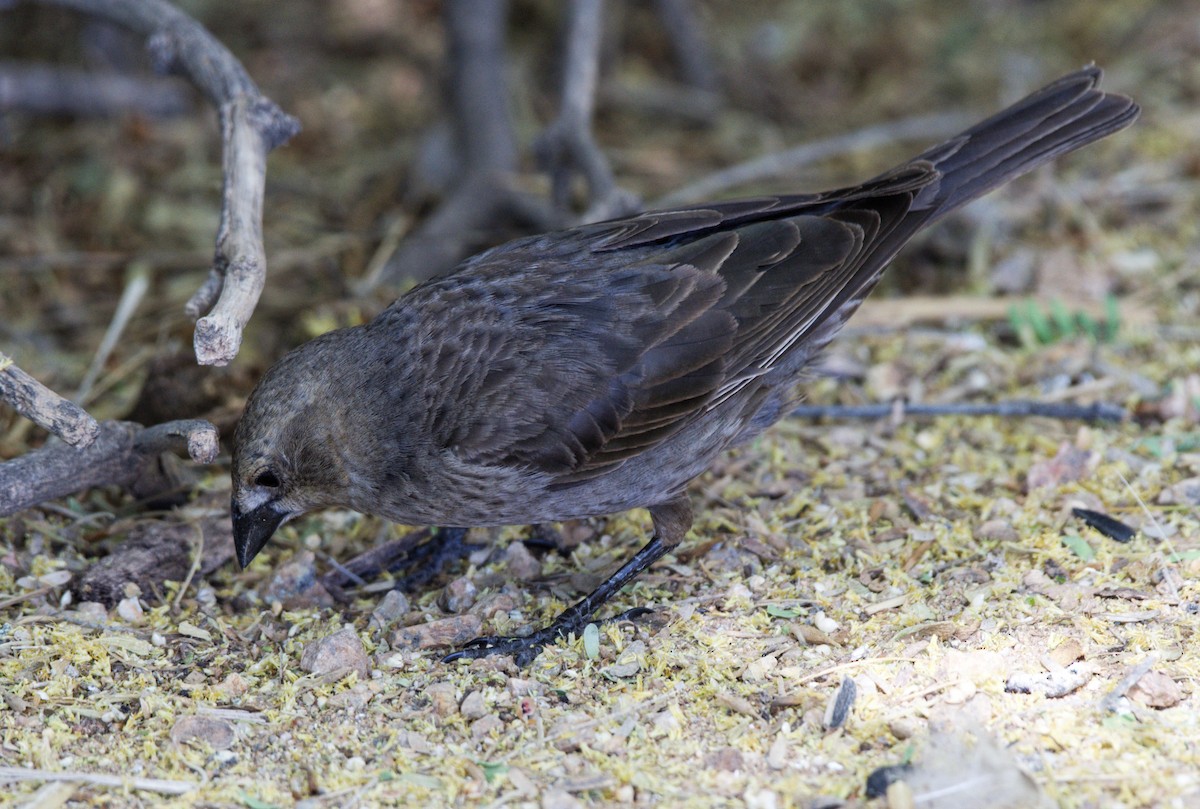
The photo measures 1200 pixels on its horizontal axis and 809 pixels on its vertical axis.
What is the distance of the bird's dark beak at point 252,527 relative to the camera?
3.99m

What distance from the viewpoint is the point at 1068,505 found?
4332 millimetres

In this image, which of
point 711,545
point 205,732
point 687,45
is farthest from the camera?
point 687,45

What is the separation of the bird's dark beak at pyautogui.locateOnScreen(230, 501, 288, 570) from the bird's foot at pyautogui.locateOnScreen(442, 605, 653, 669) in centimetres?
77

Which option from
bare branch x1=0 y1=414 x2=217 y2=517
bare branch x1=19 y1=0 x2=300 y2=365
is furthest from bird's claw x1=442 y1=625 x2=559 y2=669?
bare branch x1=19 y1=0 x2=300 y2=365

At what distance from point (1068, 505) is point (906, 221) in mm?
1172

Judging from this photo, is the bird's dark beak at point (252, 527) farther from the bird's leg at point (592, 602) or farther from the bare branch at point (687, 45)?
the bare branch at point (687, 45)

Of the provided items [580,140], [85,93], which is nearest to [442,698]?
[580,140]

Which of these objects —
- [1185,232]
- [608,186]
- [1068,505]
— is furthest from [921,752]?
[1185,232]

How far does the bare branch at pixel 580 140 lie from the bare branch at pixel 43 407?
240 centimetres

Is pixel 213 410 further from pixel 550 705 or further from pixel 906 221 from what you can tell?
pixel 906 221

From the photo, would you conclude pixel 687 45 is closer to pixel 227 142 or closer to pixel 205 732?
pixel 227 142

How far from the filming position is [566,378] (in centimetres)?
391

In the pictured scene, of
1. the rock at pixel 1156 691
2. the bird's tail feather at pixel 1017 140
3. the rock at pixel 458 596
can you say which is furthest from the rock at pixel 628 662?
the bird's tail feather at pixel 1017 140

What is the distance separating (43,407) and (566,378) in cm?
161
